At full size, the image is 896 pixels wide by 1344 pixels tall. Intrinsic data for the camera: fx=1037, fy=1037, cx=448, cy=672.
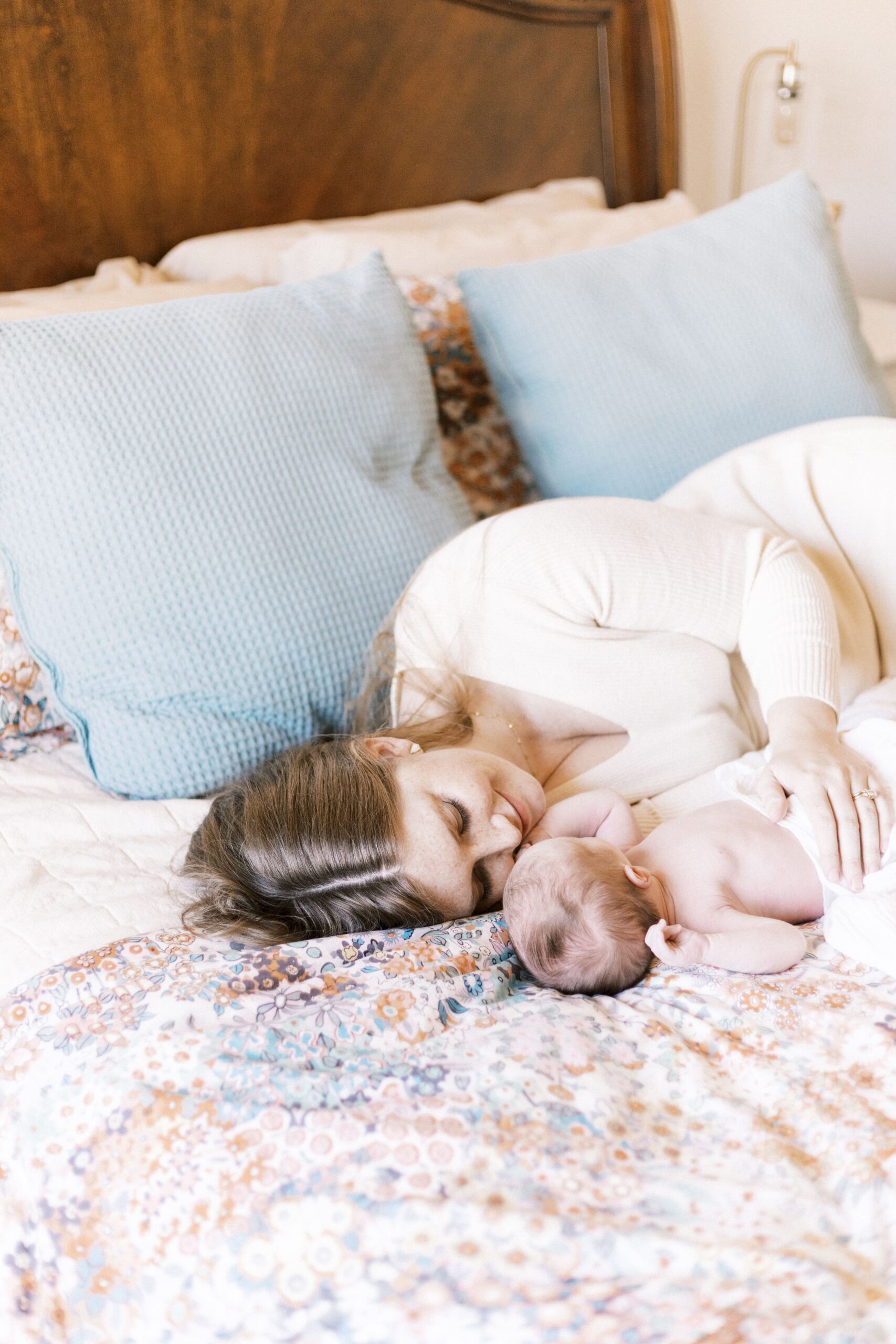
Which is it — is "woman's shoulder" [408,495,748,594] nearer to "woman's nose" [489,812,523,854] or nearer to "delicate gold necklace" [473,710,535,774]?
"delicate gold necklace" [473,710,535,774]

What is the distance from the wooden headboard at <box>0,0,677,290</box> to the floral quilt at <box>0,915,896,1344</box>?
4.33ft

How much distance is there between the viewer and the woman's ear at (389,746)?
1.18 meters

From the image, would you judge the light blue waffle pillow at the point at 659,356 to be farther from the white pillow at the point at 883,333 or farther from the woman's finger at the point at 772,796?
the woman's finger at the point at 772,796

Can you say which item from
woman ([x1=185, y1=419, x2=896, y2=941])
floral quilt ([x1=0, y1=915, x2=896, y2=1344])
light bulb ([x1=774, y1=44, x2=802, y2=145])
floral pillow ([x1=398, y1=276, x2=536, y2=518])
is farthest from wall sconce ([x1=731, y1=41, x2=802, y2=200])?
floral quilt ([x1=0, y1=915, x2=896, y2=1344])

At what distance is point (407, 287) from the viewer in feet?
5.72

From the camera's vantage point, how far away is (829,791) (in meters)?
1.03

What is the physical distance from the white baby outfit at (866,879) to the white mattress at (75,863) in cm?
62

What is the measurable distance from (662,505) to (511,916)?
1.95 ft

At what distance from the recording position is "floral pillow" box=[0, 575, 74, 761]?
4.30 ft

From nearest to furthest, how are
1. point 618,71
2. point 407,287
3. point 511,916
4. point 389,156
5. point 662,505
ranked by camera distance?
point 511,916
point 662,505
point 407,287
point 389,156
point 618,71

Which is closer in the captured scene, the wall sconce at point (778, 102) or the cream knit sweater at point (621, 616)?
the cream knit sweater at point (621, 616)

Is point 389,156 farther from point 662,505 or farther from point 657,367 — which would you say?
point 662,505

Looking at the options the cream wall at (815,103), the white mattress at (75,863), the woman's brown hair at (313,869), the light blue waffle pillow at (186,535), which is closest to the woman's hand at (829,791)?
the woman's brown hair at (313,869)

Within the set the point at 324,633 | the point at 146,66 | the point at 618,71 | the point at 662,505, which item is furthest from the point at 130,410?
the point at 618,71
